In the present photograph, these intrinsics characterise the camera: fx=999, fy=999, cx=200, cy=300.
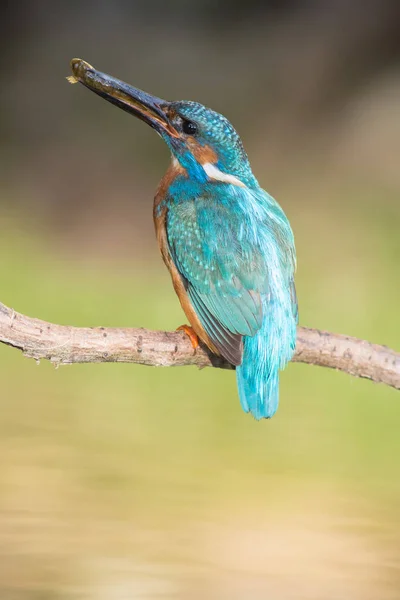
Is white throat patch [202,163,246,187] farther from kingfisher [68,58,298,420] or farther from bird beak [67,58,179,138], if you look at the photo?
bird beak [67,58,179,138]

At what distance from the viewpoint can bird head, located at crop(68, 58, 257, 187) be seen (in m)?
2.77

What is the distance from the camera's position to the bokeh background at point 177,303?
3662 millimetres

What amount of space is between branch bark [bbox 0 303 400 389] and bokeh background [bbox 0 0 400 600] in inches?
37.6

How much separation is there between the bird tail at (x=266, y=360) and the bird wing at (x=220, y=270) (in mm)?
31

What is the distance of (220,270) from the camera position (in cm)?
271

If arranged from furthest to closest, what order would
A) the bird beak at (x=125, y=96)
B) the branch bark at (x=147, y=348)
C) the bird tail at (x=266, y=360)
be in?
1. the bird beak at (x=125, y=96)
2. the bird tail at (x=266, y=360)
3. the branch bark at (x=147, y=348)

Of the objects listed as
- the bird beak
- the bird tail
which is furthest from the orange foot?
the bird beak

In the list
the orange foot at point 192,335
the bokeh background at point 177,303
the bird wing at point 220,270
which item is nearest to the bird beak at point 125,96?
the bird wing at point 220,270

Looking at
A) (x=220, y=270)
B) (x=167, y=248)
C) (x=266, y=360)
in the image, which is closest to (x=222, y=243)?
(x=220, y=270)

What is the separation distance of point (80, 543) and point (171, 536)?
13.6 inches

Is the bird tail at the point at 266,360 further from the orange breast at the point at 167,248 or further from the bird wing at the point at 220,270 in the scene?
the orange breast at the point at 167,248

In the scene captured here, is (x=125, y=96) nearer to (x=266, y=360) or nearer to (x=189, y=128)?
(x=189, y=128)

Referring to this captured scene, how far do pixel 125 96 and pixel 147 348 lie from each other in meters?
0.73

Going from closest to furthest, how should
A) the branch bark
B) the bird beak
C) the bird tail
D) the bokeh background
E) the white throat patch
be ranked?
the branch bark → the bird tail → the bird beak → the white throat patch → the bokeh background
